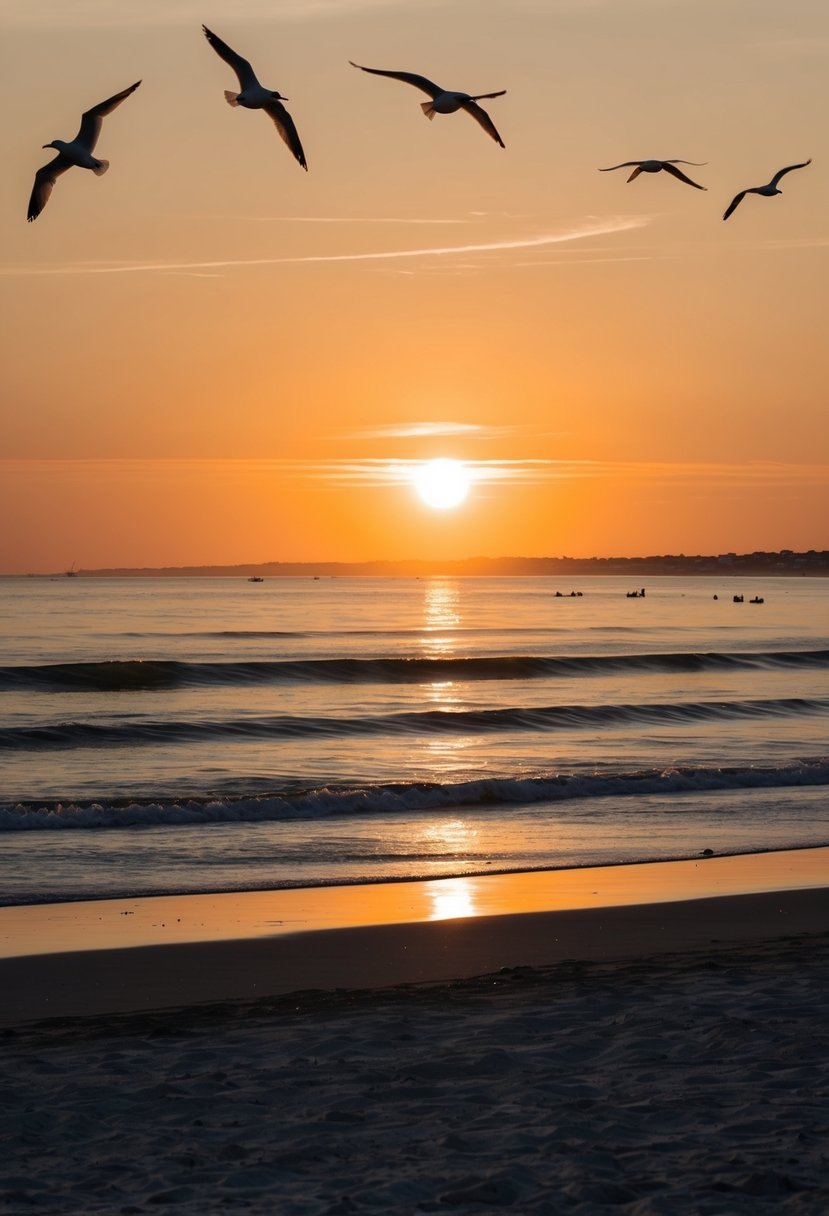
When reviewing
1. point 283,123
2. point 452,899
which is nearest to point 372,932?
point 452,899

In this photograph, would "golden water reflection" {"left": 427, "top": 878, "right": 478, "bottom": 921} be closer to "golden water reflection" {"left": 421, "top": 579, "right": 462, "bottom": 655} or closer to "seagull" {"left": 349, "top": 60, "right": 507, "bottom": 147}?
"seagull" {"left": 349, "top": 60, "right": 507, "bottom": 147}

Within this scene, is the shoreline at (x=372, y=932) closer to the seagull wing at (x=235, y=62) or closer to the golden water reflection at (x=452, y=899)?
the golden water reflection at (x=452, y=899)

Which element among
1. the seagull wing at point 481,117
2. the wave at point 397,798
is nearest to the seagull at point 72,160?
the seagull wing at point 481,117

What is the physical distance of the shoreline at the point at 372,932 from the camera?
10.1 meters

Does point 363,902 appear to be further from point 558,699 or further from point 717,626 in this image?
point 717,626

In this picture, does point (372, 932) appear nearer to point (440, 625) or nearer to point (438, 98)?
point (438, 98)

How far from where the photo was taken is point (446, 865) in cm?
1569

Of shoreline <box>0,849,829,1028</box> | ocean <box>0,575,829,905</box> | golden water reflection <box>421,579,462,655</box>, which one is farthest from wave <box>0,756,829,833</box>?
golden water reflection <box>421,579,462,655</box>

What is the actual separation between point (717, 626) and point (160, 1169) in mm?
89733

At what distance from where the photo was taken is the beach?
20.0ft

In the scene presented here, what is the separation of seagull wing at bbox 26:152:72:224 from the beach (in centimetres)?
614

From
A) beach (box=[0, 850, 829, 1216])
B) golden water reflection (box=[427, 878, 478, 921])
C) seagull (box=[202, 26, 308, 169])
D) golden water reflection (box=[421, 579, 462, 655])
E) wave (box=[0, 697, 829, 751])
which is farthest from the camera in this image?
golden water reflection (box=[421, 579, 462, 655])

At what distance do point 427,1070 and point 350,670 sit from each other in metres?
43.3

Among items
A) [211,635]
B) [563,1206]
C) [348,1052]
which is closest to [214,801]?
[348,1052]
